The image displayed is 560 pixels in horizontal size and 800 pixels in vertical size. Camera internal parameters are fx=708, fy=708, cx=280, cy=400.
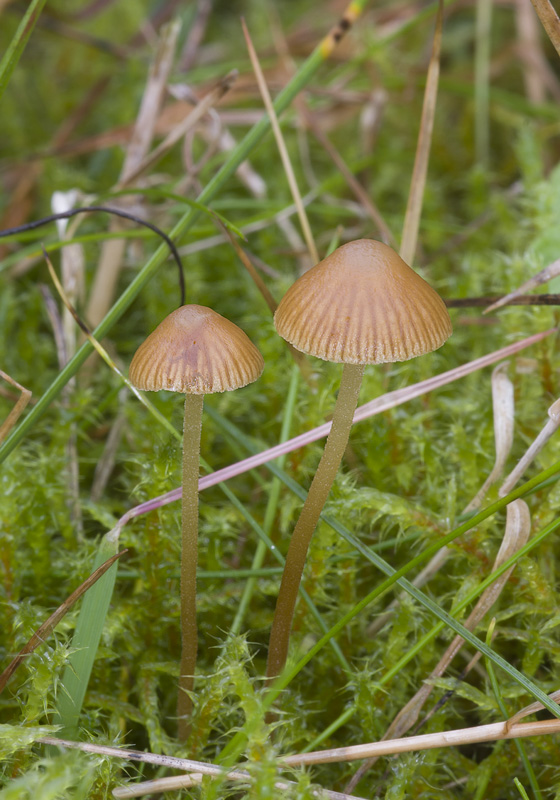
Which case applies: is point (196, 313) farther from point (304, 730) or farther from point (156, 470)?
point (304, 730)

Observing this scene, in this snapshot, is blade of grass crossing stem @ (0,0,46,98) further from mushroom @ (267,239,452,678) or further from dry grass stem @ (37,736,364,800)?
dry grass stem @ (37,736,364,800)

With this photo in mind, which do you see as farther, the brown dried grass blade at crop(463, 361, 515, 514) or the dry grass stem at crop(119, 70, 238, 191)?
the dry grass stem at crop(119, 70, 238, 191)

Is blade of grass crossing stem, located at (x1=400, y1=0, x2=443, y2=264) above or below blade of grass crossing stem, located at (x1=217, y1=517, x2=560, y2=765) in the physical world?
above

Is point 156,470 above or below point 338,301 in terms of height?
below

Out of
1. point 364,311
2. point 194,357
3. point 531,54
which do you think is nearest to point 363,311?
point 364,311

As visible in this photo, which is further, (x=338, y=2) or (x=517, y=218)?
(x=338, y=2)

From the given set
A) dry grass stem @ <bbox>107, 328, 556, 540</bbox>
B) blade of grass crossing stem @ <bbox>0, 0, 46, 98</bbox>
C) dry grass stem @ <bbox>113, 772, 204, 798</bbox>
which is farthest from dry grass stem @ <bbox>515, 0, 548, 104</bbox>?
dry grass stem @ <bbox>113, 772, 204, 798</bbox>

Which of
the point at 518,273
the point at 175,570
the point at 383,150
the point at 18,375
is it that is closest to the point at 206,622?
the point at 175,570
